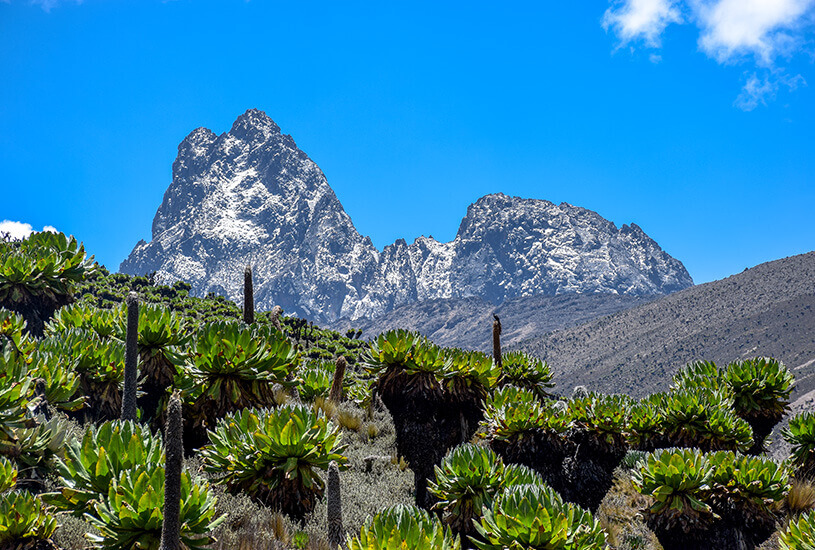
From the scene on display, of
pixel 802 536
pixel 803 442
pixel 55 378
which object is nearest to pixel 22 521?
pixel 55 378

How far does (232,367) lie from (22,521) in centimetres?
255

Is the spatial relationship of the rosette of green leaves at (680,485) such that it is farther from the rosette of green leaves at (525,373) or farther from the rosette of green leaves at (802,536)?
the rosette of green leaves at (525,373)

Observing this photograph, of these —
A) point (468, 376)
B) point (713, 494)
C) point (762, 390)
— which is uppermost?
point (468, 376)

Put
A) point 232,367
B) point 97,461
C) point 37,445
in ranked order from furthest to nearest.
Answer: point 232,367
point 37,445
point 97,461

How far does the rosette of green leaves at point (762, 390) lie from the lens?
354 inches

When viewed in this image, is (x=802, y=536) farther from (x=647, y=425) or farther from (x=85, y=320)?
(x=85, y=320)

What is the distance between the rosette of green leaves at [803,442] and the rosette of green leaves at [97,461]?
9.88m

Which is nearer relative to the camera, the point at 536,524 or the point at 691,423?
the point at 536,524

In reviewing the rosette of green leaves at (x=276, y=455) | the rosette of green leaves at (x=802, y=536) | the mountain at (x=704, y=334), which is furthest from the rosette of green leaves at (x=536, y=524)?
the mountain at (x=704, y=334)

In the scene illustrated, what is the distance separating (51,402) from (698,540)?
7.76 m

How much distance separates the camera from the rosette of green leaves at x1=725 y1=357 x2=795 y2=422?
29.5ft

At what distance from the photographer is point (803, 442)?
8695mm

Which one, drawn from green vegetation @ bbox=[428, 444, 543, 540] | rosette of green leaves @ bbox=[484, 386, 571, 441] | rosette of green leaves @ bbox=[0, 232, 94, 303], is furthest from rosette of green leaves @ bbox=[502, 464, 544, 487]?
rosette of green leaves @ bbox=[0, 232, 94, 303]

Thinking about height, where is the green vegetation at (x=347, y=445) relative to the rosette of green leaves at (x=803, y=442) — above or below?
above
